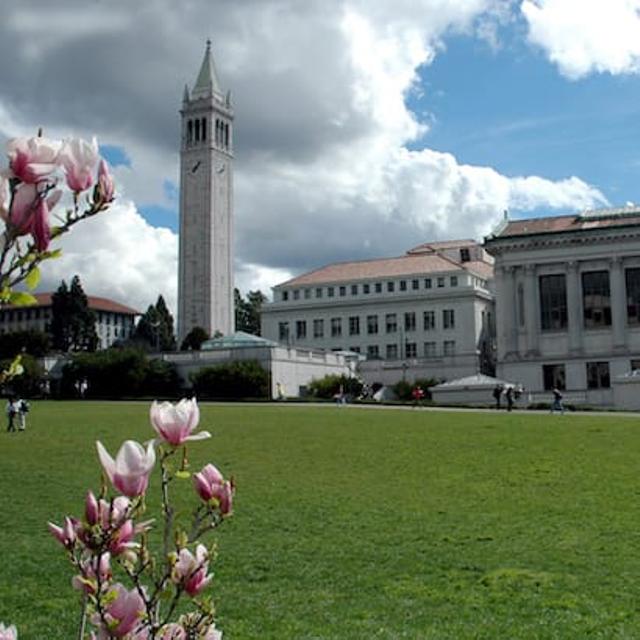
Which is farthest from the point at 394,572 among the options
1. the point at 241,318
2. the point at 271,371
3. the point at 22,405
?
the point at 241,318

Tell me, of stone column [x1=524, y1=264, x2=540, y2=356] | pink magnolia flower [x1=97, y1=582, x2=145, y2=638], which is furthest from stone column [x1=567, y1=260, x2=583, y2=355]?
pink magnolia flower [x1=97, y1=582, x2=145, y2=638]

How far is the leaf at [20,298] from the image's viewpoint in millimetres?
3011

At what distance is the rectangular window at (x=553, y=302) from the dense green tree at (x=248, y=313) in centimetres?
7762

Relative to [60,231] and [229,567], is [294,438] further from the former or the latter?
[60,231]

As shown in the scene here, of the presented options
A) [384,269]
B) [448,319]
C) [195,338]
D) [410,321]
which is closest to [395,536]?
[448,319]

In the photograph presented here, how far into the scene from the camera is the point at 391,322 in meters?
116

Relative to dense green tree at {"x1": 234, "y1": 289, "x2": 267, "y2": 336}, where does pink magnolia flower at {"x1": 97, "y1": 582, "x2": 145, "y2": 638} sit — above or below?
below

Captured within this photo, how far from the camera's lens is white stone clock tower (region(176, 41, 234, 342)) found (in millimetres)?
139250

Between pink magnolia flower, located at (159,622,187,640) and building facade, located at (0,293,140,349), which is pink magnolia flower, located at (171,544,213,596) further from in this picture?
building facade, located at (0,293,140,349)

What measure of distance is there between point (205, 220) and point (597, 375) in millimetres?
73978

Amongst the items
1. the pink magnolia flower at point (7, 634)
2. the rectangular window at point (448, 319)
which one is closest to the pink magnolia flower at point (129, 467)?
the pink magnolia flower at point (7, 634)

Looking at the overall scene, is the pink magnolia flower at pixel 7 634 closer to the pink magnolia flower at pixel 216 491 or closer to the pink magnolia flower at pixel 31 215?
the pink magnolia flower at pixel 216 491

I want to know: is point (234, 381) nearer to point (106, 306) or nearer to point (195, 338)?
point (195, 338)

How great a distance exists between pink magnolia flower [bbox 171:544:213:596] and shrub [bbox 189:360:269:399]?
70256 mm
